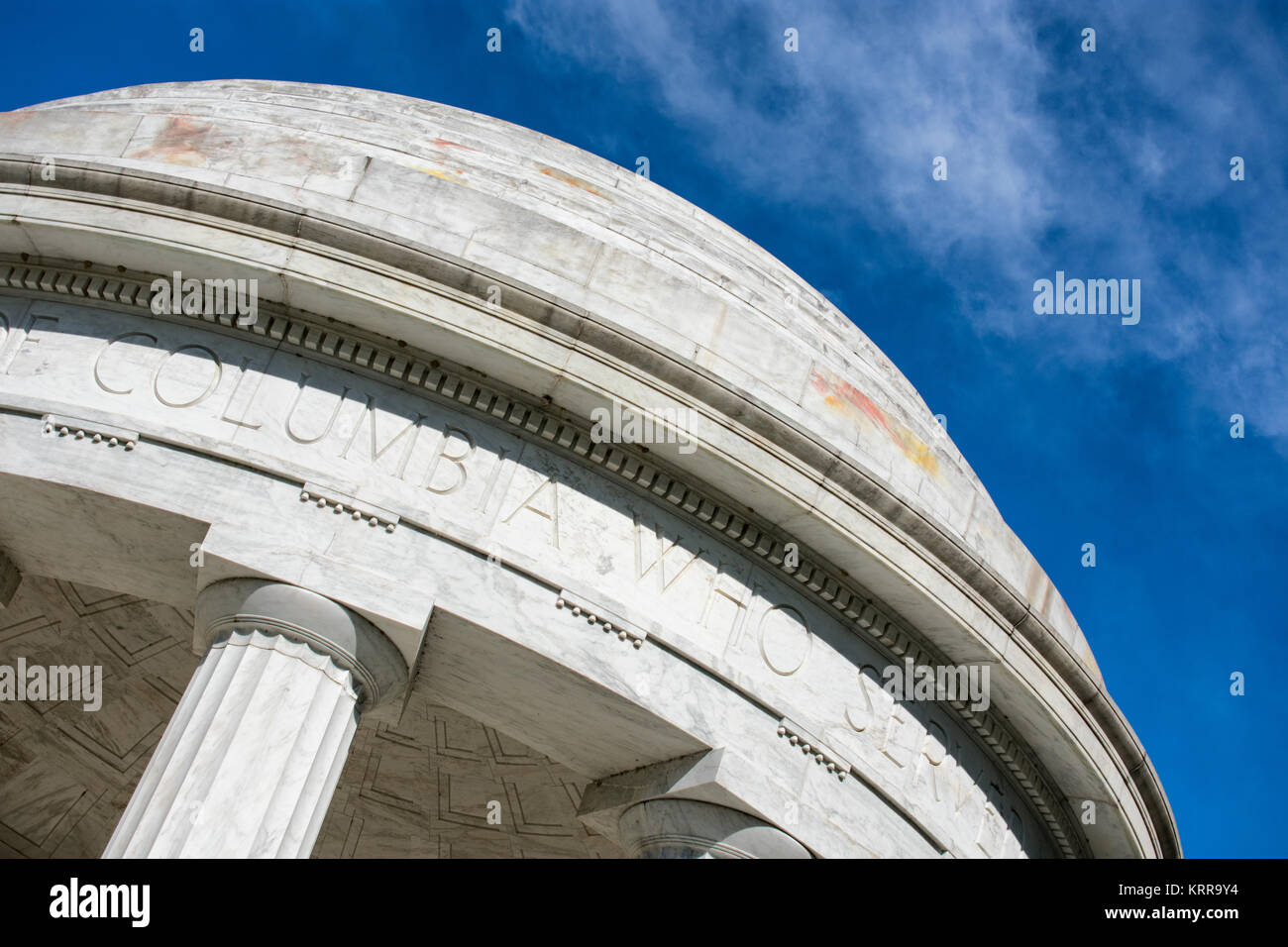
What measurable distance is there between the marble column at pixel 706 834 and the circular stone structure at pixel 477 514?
29 mm

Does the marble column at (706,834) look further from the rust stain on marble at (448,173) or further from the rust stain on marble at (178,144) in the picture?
the rust stain on marble at (178,144)

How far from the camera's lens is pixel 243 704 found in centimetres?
927

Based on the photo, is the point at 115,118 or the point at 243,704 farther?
the point at 115,118

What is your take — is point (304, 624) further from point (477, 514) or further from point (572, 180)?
point (572, 180)

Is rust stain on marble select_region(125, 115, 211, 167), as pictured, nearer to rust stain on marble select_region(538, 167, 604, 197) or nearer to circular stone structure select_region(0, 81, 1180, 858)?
circular stone structure select_region(0, 81, 1180, 858)

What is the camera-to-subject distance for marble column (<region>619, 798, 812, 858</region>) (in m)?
10.4

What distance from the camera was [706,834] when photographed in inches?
414

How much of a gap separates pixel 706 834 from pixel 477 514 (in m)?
3.31

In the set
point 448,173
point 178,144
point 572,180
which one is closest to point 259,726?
point 178,144

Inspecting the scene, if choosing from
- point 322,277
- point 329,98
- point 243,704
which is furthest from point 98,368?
A: point 329,98

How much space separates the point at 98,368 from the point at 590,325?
430 centimetres

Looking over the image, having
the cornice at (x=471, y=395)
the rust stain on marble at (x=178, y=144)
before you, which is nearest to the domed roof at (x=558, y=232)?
the rust stain on marble at (x=178, y=144)
